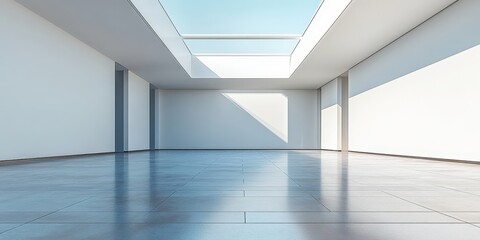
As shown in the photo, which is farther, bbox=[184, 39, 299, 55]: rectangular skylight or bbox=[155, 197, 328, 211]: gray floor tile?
bbox=[184, 39, 299, 55]: rectangular skylight

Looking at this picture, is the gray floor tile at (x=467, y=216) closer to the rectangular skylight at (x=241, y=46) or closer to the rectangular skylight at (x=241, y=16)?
the rectangular skylight at (x=241, y=16)

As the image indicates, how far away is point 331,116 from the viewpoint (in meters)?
18.6

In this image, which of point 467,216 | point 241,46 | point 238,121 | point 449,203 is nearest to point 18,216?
point 467,216

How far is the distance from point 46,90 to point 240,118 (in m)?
12.6

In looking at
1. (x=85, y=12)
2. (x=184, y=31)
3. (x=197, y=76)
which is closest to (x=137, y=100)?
(x=197, y=76)

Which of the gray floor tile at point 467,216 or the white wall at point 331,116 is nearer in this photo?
the gray floor tile at point 467,216

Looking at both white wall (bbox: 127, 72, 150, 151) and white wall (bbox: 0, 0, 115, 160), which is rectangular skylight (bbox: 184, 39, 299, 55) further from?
white wall (bbox: 0, 0, 115, 160)

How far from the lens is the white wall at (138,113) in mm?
16062

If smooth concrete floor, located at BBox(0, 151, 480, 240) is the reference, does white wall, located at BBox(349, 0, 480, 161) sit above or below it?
above

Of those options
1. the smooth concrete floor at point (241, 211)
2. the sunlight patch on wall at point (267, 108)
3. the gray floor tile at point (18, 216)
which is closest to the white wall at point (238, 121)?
the sunlight patch on wall at point (267, 108)

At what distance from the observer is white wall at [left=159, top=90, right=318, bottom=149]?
2131 cm

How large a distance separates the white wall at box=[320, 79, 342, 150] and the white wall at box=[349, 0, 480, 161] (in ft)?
12.0

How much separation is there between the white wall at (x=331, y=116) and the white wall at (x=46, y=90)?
34.3 ft

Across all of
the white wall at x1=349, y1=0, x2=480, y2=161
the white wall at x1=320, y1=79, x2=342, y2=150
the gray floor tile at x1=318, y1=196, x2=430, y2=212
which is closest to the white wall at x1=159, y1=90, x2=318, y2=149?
the white wall at x1=320, y1=79, x2=342, y2=150
